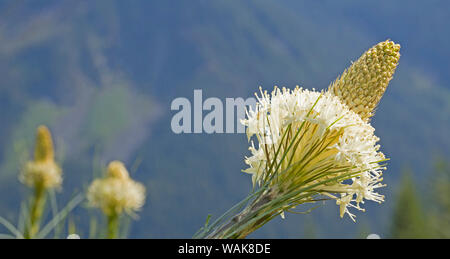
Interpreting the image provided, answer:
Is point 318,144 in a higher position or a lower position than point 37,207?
lower

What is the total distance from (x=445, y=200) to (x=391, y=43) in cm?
5390

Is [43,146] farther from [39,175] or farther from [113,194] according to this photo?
[113,194]

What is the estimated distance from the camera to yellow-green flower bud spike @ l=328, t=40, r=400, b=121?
1.40 m

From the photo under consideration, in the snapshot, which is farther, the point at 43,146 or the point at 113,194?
the point at 43,146

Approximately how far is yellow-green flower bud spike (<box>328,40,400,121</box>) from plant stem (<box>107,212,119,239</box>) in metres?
0.88

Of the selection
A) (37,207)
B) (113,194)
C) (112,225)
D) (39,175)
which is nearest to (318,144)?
(112,225)

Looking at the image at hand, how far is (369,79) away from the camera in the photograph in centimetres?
140

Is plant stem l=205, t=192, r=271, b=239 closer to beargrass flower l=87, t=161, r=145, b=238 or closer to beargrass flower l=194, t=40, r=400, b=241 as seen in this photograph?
beargrass flower l=194, t=40, r=400, b=241

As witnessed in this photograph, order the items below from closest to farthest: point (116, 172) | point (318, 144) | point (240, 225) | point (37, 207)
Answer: point (240, 225)
point (318, 144)
point (116, 172)
point (37, 207)

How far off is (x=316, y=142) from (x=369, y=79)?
0.75ft

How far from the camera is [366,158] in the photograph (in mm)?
1332

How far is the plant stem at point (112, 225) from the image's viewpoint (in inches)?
69.7
